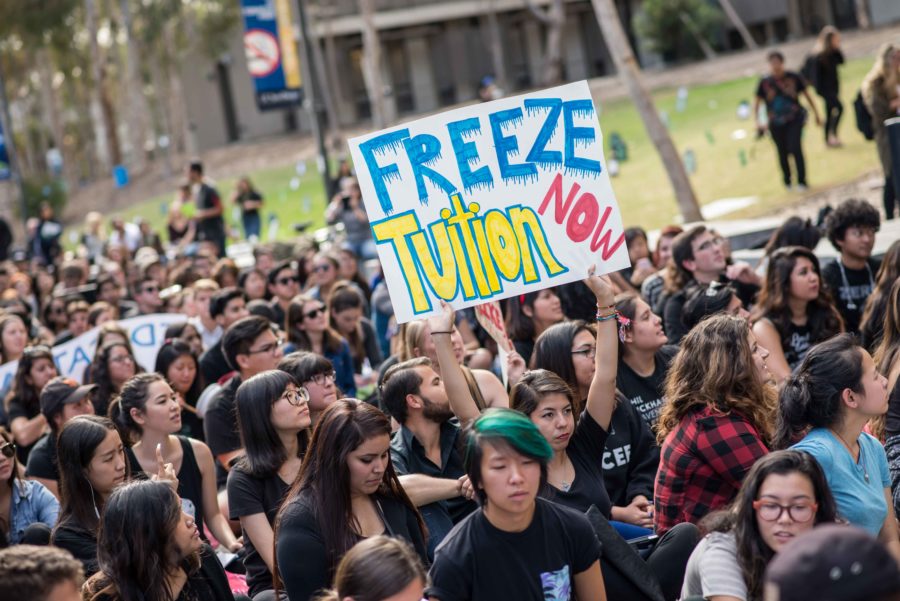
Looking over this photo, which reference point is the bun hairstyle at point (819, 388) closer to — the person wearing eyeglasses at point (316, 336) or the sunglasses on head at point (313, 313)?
the person wearing eyeglasses at point (316, 336)

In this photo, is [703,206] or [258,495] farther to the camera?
A: [703,206]

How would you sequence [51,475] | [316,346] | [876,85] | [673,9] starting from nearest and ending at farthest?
[51,475] → [316,346] → [876,85] → [673,9]

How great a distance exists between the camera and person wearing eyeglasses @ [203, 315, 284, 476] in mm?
7230

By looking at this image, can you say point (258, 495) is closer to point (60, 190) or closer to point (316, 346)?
point (316, 346)

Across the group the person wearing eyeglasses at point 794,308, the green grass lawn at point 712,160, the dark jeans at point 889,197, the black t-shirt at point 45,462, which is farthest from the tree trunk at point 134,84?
the person wearing eyeglasses at point 794,308

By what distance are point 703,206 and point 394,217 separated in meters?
14.0

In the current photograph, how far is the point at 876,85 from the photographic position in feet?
42.0

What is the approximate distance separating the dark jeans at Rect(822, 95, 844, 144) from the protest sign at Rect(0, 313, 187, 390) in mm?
11950

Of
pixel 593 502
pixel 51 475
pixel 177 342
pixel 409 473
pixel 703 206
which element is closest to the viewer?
pixel 593 502

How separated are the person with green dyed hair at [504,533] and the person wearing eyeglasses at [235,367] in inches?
135

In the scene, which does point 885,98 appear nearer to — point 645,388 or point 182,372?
point 645,388

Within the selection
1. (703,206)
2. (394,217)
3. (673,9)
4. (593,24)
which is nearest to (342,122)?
(593,24)

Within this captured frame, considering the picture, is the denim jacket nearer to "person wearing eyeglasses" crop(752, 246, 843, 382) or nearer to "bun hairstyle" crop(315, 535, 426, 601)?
"bun hairstyle" crop(315, 535, 426, 601)

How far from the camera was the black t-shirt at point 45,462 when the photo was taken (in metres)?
6.98
